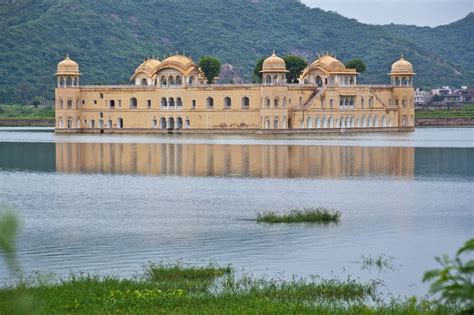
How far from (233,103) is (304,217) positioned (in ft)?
150

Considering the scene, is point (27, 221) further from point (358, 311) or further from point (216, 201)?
point (358, 311)

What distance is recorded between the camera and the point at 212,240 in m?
18.9

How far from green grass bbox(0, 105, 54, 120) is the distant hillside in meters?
4.52

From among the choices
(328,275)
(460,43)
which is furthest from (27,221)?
(460,43)

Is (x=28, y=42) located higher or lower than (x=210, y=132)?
higher

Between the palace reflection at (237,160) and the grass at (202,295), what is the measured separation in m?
19.4

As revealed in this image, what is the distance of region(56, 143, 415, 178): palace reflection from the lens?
3528 centimetres

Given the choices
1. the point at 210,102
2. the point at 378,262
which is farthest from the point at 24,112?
the point at 378,262

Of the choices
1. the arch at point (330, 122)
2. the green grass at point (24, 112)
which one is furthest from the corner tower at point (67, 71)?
the arch at point (330, 122)

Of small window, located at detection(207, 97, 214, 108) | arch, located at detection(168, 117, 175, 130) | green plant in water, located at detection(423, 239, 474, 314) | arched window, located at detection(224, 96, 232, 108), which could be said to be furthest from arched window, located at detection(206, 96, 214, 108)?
green plant in water, located at detection(423, 239, 474, 314)

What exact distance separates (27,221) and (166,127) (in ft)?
160

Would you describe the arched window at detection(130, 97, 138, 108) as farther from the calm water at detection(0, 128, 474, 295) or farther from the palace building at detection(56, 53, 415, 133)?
the calm water at detection(0, 128, 474, 295)

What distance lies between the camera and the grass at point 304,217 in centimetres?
2144

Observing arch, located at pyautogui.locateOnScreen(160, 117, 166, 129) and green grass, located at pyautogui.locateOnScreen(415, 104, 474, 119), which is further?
green grass, located at pyautogui.locateOnScreen(415, 104, 474, 119)
